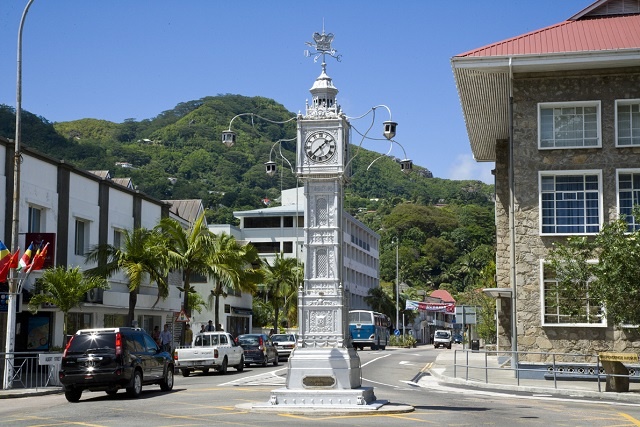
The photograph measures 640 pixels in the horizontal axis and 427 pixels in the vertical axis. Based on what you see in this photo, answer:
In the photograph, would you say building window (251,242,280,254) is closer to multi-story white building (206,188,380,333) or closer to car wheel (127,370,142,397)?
multi-story white building (206,188,380,333)

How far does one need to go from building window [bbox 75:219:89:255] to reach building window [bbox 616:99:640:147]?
897 inches

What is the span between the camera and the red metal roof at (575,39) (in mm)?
29817

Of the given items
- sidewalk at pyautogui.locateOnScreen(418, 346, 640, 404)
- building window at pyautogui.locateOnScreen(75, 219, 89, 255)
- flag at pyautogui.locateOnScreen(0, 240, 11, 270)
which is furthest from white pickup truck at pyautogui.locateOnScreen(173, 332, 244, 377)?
flag at pyautogui.locateOnScreen(0, 240, 11, 270)

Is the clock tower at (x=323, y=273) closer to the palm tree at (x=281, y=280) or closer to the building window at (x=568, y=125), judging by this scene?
the building window at (x=568, y=125)

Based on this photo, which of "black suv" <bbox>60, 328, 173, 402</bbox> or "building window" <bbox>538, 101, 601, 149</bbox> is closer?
"black suv" <bbox>60, 328, 173, 402</bbox>

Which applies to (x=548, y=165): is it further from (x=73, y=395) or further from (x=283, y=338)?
(x=283, y=338)

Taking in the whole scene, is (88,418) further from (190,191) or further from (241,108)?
(241,108)

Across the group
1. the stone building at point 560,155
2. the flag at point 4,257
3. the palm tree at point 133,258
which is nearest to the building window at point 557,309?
the stone building at point 560,155

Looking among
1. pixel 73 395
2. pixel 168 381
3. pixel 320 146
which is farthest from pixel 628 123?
pixel 73 395

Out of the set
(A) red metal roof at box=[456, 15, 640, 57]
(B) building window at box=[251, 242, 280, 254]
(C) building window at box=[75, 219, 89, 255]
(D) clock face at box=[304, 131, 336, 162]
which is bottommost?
(C) building window at box=[75, 219, 89, 255]

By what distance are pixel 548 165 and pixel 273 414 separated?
54.5 ft

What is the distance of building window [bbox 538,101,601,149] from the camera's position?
30.2 metres

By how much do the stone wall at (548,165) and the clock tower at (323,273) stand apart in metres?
12.6

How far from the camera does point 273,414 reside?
17359 millimetres
